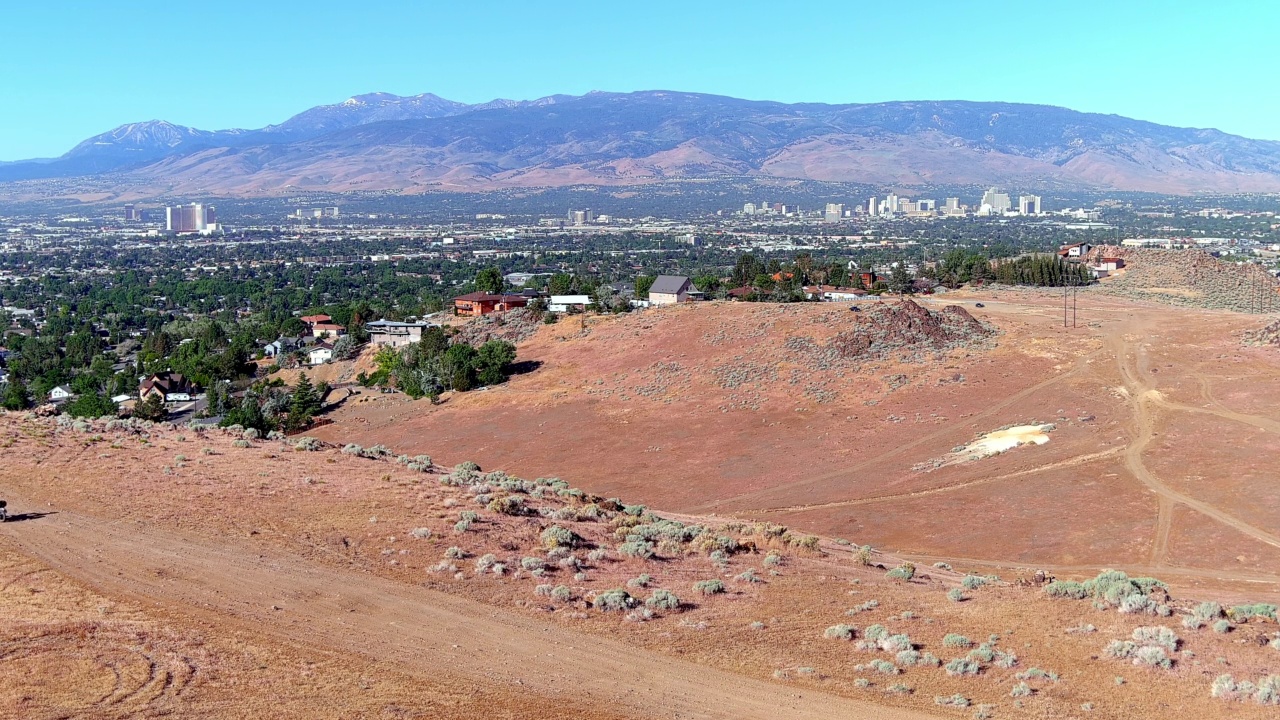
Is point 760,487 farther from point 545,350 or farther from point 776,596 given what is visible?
point 545,350

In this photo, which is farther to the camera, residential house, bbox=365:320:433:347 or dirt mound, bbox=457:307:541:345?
residential house, bbox=365:320:433:347

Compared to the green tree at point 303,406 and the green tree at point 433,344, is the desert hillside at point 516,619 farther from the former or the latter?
the green tree at point 433,344

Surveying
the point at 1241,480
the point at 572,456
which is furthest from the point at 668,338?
the point at 1241,480

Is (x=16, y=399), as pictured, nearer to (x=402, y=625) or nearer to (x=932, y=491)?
(x=932, y=491)

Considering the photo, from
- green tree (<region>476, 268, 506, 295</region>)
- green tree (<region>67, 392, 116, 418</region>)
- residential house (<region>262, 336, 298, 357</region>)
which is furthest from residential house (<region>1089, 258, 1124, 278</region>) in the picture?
green tree (<region>67, 392, 116, 418</region>)

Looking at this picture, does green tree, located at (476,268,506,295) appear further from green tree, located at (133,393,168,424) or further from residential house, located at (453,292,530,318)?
green tree, located at (133,393,168,424)

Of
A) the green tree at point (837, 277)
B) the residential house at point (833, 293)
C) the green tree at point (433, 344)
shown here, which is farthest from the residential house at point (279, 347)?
the green tree at point (837, 277)

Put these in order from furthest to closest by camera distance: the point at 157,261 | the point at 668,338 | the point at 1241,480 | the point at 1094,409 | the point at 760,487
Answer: the point at 157,261 < the point at 668,338 < the point at 1094,409 < the point at 760,487 < the point at 1241,480
